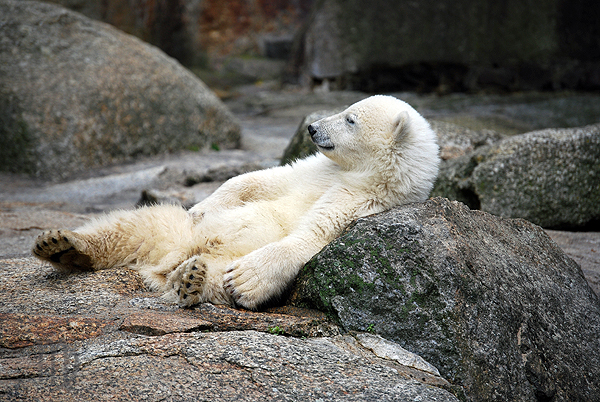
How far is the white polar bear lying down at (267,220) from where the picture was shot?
2.64m

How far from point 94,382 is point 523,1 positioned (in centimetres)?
1095

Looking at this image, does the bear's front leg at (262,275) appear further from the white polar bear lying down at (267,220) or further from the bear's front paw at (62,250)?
the bear's front paw at (62,250)

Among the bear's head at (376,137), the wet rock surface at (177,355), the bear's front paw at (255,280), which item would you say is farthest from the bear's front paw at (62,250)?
the bear's head at (376,137)

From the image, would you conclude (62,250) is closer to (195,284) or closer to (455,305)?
(195,284)

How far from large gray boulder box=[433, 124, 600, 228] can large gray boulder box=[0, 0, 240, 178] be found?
15.0 ft

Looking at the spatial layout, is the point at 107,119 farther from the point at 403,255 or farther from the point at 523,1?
the point at 523,1

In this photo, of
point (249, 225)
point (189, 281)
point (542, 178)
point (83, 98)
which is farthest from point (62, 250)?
point (83, 98)

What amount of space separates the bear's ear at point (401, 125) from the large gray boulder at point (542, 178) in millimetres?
1798

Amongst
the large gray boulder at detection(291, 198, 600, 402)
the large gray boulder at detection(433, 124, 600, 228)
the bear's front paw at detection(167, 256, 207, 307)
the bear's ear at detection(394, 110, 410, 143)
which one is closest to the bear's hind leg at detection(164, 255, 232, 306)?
the bear's front paw at detection(167, 256, 207, 307)

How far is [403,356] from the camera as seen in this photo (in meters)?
2.31

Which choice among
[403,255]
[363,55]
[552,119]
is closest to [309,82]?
[363,55]

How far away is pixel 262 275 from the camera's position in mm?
2611

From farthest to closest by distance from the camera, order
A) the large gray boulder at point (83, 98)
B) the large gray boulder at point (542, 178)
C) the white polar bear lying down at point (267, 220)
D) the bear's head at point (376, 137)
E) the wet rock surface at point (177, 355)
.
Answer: the large gray boulder at point (83, 98) → the large gray boulder at point (542, 178) → the bear's head at point (376, 137) → the white polar bear lying down at point (267, 220) → the wet rock surface at point (177, 355)

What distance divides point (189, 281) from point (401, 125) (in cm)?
147
